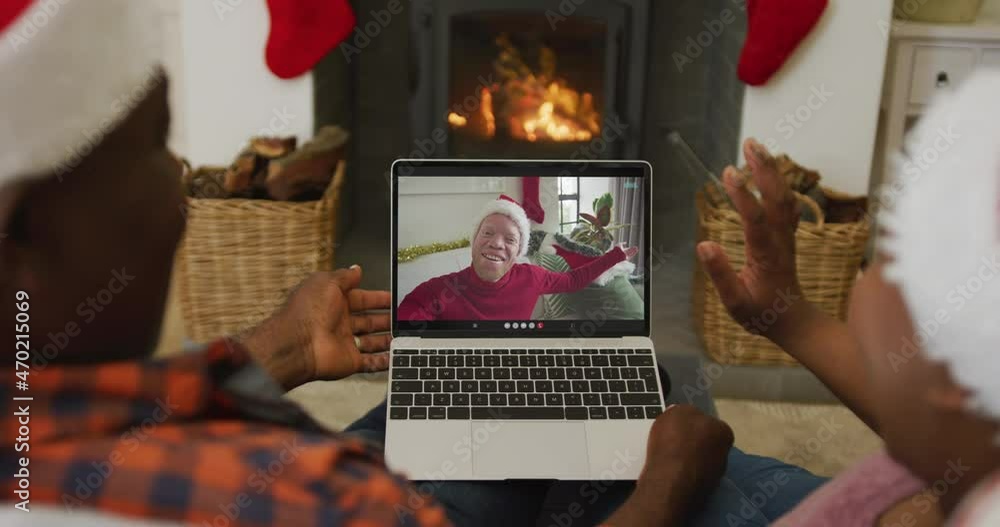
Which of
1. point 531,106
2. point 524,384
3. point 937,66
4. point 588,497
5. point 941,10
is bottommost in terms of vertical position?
point 588,497

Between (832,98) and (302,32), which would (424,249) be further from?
(832,98)

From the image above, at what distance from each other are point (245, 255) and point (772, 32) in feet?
4.00

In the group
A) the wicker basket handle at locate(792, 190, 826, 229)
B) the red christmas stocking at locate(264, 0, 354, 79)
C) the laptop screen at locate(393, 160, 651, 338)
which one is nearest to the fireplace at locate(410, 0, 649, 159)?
the red christmas stocking at locate(264, 0, 354, 79)

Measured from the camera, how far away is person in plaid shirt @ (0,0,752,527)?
496 mm

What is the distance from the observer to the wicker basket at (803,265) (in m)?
1.95

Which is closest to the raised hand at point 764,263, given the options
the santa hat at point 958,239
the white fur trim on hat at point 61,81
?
the santa hat at point 958,239

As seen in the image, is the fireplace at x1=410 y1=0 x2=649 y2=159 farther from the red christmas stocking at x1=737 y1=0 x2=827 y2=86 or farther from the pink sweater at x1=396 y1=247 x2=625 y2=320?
the pink sweater at x1=396 y1=247 x2=625 y2=320

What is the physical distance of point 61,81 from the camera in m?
0.50

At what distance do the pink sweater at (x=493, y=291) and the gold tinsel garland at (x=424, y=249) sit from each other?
4 cm

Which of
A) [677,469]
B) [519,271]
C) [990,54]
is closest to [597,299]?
[519,271]

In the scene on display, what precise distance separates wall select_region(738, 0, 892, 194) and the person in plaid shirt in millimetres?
1745

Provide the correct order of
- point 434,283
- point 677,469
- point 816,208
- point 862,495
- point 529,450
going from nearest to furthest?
point 862,495, point 677,469, point 529,450, point 434,283, point 816,208

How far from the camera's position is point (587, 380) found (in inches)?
47.7

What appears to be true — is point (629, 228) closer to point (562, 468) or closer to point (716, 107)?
point (562, 468)
